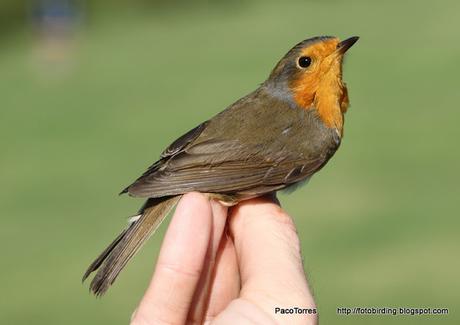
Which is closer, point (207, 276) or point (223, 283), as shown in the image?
point (207, 276)

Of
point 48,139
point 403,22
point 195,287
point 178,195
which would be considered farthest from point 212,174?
point 403,22

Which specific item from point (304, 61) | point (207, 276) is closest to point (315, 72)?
point (304, 61)

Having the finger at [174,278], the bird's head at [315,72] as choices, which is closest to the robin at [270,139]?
the bird's head at [315,72]

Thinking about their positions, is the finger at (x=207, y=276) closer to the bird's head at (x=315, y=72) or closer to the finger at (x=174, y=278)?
the finger at (x=174, y=278)

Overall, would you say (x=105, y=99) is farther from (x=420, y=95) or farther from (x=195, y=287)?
(x=195, y=287)

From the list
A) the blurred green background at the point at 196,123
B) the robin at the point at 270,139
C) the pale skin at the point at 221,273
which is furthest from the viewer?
the blurred green background at the point at 196,123

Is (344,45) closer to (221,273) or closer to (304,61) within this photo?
(304,61)

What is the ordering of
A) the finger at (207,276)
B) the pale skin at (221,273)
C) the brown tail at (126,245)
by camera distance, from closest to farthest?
1. the pale skin at (221,273)
2. the finger at (207,276)
3. the brown tail at (126,245)
